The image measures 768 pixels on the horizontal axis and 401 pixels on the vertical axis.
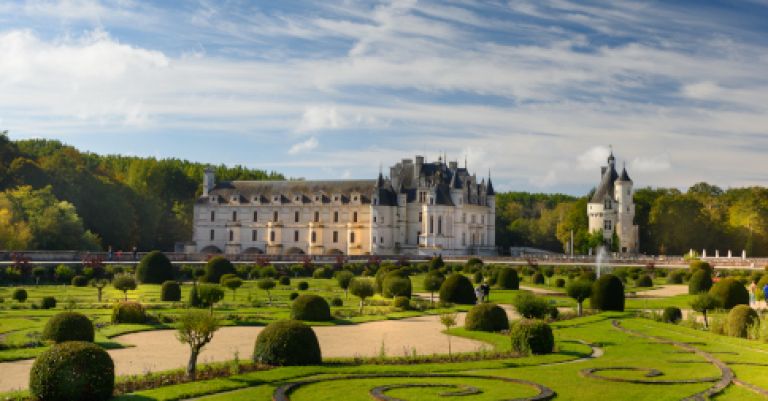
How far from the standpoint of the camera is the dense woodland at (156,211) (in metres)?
59.2

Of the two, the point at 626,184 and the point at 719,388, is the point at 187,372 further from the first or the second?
the point at 626,184

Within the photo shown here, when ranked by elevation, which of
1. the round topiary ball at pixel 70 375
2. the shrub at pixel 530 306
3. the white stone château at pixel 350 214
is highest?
the white stone château at pixel 350 214

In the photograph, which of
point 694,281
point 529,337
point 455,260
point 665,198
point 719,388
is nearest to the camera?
point 719,388

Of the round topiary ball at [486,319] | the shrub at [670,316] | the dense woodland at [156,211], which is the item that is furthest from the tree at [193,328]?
the dense woodland at [156,211]

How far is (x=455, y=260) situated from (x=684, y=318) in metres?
38.0

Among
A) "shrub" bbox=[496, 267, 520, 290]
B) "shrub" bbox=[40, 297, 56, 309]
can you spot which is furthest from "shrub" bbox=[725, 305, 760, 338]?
"shrub" bbox=[40, 297, 56, 309]

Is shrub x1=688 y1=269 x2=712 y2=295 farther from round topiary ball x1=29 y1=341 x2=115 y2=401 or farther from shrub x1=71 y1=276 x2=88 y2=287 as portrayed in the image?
round topiary ball x1=29 y1=341 x2=115 y2=401

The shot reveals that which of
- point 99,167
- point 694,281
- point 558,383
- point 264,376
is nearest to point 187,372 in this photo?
point 264,376

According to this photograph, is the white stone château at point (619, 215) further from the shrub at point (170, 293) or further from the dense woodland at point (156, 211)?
the shrub at point (170, 293)

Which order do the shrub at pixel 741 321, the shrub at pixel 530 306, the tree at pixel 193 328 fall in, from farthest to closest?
the shrub at pixel 530 306
the shrub at pixel 741 321
the tree at pixel 193 328

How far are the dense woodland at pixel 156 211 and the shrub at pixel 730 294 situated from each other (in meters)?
40.5

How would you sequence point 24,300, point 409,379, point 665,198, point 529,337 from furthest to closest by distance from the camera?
point 665,198, point 24,300, point 529,337, point 409,379

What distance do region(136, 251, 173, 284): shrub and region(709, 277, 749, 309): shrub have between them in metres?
25.4

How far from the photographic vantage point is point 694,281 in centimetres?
3950
